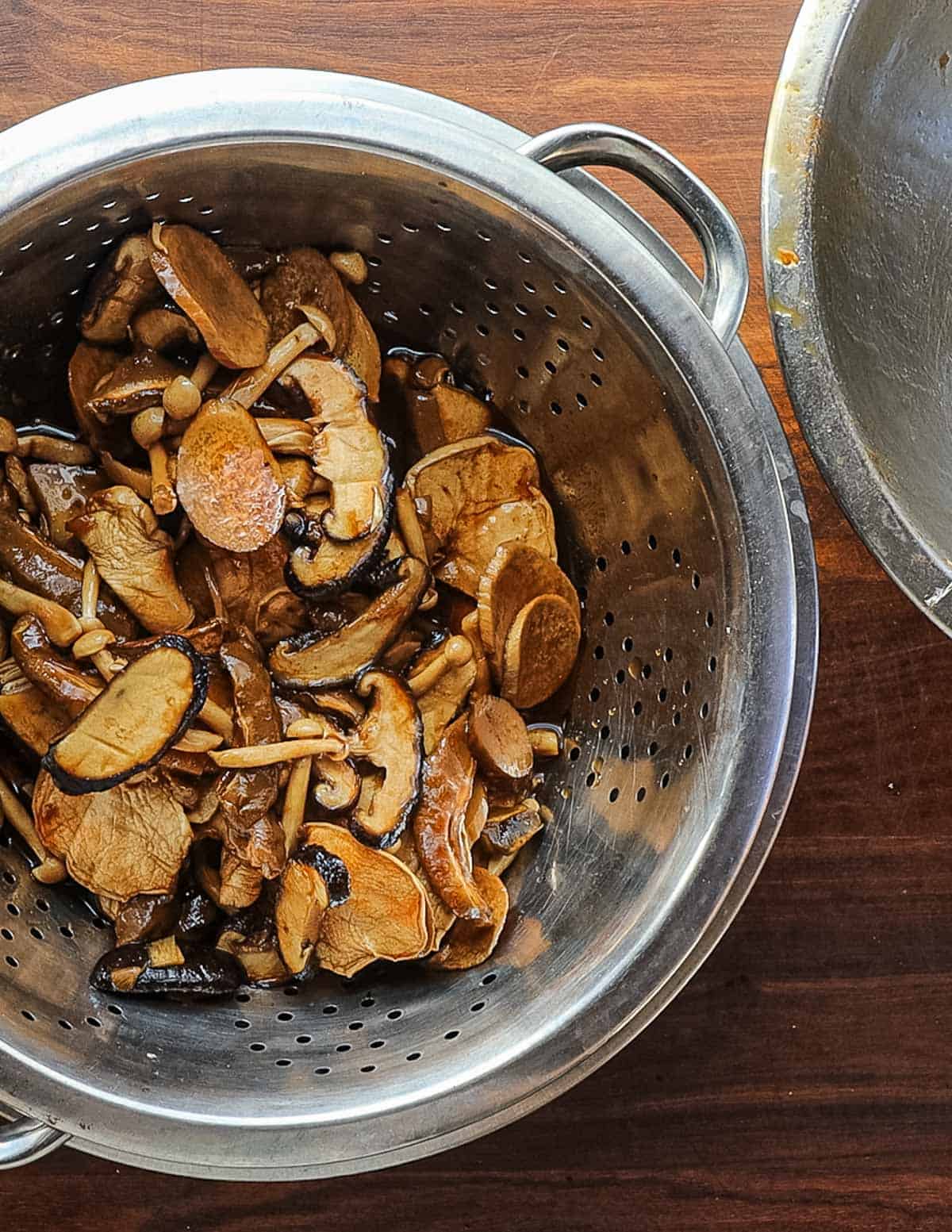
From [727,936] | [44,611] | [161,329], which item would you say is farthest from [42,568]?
[727,936]

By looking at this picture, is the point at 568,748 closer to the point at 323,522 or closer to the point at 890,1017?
the point at 323,522

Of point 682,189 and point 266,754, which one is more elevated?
point 682,189

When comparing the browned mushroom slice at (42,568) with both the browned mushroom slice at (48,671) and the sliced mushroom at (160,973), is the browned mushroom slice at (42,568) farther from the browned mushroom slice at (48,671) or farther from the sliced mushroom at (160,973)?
the sliced mushroom at (160,973)

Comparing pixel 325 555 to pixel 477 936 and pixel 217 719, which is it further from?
pixel 477 936

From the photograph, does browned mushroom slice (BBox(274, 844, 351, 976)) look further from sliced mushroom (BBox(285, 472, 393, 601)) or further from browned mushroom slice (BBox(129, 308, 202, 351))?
browned mushroom slice (BBox(129, 308, 202, 351))

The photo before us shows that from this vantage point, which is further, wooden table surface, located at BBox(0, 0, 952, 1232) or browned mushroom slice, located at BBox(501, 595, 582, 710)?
wooden table surface, located at BBox(0, 0, 952, 1232)

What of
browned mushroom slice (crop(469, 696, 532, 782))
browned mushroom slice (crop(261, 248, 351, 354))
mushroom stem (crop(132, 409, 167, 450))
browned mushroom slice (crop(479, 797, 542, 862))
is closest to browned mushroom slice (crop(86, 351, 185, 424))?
mushroom stem (crop(132, 409, 167, 450))

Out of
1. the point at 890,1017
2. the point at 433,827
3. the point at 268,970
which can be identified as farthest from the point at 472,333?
the point at 890,1017
